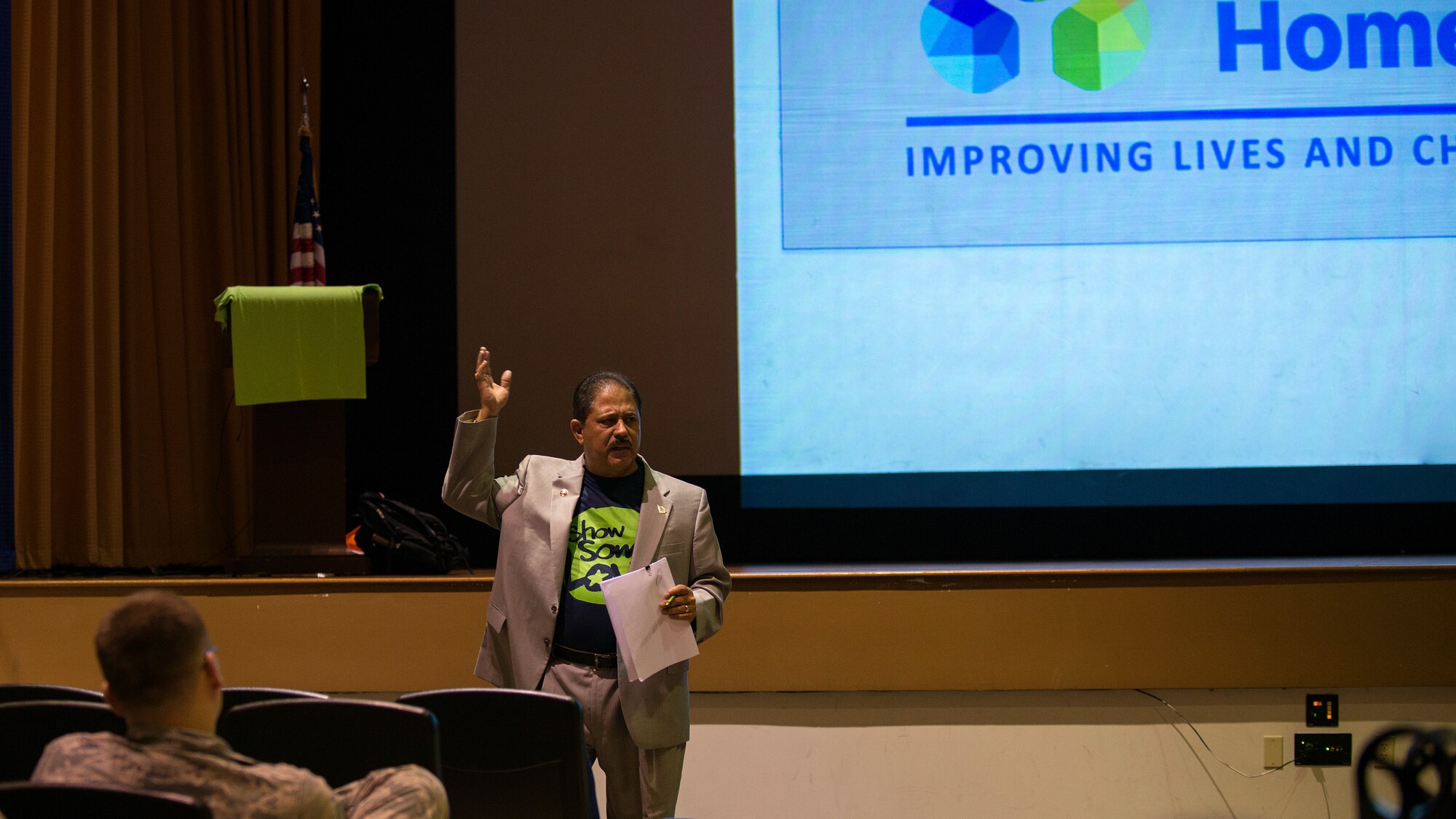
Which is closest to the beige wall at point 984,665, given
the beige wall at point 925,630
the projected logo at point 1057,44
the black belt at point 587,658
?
the beige wall at point 925,630

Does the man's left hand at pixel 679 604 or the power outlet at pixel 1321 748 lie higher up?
the man's left hand at pixel 679 604

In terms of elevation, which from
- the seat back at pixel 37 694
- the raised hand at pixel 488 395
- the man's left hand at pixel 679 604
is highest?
the raised hand at pixel 488 395

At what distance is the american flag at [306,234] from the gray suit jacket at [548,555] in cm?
163

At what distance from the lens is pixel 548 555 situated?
2.81 metres

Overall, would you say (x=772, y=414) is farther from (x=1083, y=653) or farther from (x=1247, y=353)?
(x=1247, y=353)

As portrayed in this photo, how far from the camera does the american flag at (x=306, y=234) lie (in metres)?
4.20

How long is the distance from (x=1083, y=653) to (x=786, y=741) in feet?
3.33

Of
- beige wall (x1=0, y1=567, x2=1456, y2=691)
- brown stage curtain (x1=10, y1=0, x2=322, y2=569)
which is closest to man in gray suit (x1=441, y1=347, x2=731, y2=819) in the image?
beige wall (x1=0, y1=567, x2=1456, y2=691)

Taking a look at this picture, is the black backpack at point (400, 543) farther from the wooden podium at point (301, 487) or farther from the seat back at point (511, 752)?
the seat back at point (511, 752)

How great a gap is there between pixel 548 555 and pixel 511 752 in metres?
0.68

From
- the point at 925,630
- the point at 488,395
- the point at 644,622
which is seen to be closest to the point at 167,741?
the point at 644,622

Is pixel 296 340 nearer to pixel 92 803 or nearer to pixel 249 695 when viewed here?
pixel 249 695

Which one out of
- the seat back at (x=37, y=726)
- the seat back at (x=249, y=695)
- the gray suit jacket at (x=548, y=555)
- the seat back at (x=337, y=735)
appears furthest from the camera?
the gray suit jacket at (x=548, y=555)

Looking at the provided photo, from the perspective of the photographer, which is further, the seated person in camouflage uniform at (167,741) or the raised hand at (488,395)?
the raised hand at (488,395)
